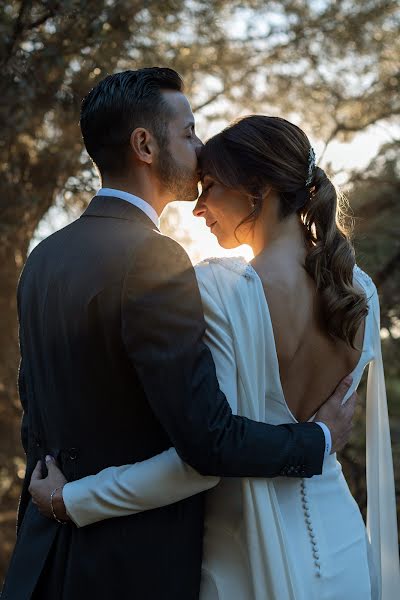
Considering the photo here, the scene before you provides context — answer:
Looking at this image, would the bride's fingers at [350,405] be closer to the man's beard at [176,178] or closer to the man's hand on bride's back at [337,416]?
the man's hand on bride's back at [337,416]

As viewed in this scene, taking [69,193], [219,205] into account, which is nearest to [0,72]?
[69,193]

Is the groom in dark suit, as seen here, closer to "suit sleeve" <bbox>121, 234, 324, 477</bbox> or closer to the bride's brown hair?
"suit sleeve" <bbox>121, 234, 324, 477</bbox>

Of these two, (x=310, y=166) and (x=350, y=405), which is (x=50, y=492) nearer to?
(x=350, y=405)

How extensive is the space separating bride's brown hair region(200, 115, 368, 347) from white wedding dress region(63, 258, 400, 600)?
0.27 metres

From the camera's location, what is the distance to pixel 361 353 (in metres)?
2.45

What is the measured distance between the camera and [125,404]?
203 centimetres

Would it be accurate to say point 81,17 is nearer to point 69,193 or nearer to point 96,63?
point 96,63

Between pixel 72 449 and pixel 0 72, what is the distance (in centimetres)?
234

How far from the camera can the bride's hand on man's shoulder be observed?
2084mm

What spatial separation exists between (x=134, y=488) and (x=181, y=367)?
33 centimetres

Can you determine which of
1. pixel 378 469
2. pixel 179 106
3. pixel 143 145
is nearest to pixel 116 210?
pixel 143 145

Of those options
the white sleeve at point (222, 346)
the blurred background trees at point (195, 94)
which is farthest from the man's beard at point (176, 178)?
the blurred background trees at point (195, 94)

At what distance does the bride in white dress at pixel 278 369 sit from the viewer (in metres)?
2.08

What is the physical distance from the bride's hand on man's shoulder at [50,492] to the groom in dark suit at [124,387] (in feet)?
0.04
